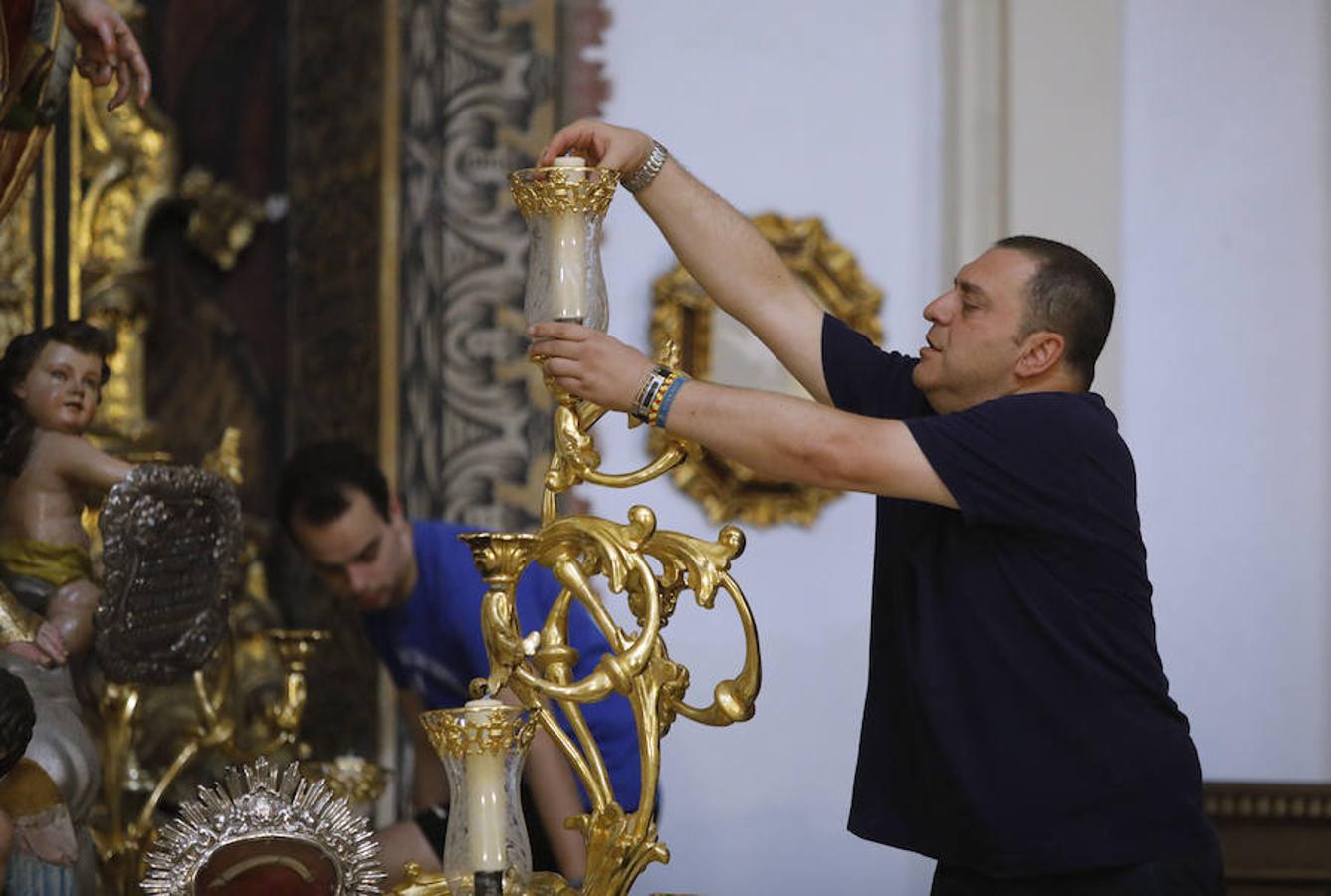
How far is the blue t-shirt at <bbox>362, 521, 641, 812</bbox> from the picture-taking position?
3.77 m

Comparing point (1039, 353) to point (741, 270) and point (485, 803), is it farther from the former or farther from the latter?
point (485, 803)

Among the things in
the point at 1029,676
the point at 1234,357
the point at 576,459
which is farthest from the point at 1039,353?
the point at 1234,357

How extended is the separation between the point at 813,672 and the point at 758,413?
89.6 inches

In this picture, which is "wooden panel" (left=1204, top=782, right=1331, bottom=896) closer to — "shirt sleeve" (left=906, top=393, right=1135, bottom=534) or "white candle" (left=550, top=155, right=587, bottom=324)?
"shirt sleeve" (left=906, top=393, right=1135, bottom=534)

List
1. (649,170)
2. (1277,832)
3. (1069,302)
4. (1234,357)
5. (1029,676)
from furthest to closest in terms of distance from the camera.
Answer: (1234,357), (1277,832), (649,170), (1069,302), (1029,676)

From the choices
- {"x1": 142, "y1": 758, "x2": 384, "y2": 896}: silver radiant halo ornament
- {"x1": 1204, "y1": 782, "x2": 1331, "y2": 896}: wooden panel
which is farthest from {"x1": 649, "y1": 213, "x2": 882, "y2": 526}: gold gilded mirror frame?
{"x1": 142, "y1": 758, "x2": 384, "y2": 896}: silver radiant halo ornament

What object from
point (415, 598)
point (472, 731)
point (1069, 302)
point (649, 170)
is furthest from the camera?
point (415, 598)

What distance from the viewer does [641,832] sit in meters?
2.52

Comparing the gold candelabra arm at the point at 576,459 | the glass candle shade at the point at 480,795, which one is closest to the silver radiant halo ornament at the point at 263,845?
the glass candle shade at the point at 480,795

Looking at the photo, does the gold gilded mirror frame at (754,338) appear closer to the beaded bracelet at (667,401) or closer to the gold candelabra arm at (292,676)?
the gold candelabra arm at (292,676)

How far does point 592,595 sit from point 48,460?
3.58 ft

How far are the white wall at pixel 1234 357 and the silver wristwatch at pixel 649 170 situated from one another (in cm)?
204

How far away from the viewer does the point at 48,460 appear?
10.6 ft

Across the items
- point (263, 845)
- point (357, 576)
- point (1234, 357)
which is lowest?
point (263, 845)
